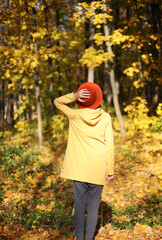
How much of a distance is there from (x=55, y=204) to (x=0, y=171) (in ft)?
8.08

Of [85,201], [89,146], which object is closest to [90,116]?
[89,146]

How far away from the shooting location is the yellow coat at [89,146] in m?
2.87

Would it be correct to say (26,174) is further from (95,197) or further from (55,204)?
(95,197)

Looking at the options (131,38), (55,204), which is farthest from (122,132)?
(55,204)

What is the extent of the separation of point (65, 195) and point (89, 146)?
3.27 metres

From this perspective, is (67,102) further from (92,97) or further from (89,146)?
(89,146)

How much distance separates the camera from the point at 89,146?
2.90 meters

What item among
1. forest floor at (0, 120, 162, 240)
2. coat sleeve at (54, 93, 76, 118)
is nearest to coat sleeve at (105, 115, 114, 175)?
coat sleeve at (54, 93, 76, 118)

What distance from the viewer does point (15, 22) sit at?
28.3ft

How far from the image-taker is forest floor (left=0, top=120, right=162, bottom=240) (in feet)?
Result: 12.9

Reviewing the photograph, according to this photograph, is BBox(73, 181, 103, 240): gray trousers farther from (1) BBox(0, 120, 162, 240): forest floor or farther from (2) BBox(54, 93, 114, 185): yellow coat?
(1) BBox(0, 120, 162, 240): forest floor

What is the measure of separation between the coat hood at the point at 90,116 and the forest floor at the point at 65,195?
192 centimetres

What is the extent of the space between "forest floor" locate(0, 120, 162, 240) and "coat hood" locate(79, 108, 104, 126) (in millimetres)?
1918

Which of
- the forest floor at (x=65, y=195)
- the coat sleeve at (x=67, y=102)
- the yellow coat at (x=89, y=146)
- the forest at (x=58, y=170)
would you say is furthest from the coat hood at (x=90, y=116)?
the forest floor at (x=65, y=195)
